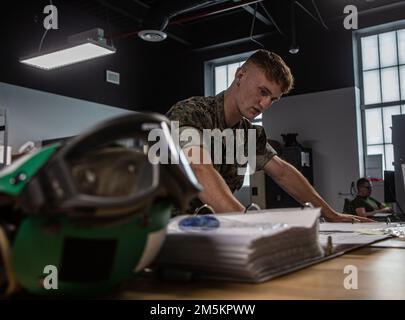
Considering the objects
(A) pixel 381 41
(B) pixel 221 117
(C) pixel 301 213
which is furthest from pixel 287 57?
(C) pixel 301 213

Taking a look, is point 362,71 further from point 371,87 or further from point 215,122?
point 215,122

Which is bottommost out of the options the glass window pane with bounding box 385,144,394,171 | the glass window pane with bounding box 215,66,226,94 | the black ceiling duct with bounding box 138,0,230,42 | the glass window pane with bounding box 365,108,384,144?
the glass window pane with bounding box 385,144,394,171

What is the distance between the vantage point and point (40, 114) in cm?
593

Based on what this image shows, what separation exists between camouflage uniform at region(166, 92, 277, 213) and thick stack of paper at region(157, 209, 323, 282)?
85 centimetres

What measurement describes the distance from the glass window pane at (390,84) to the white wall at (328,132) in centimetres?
50

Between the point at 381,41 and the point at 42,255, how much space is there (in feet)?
23.5

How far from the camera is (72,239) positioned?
17.8 inches

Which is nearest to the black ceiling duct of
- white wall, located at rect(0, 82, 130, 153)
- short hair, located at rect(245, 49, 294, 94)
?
white wall, located at rect(0, 82, 130, 153)

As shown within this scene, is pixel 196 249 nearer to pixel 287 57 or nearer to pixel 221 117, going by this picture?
pixel 221 117

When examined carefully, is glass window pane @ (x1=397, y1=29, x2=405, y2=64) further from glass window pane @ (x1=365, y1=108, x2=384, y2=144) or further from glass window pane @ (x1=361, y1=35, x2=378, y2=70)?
glass window pane @ (x1=365, y1=108, x2=384, y2=144)

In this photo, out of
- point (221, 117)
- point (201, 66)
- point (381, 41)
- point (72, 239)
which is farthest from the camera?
point (201, 66)

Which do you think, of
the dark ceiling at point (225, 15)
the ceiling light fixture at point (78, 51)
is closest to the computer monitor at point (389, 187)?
the ceiling light fixture at point (78, 51)

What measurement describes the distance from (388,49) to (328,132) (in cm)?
155

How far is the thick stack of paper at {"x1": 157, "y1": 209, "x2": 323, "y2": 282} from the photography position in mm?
593
